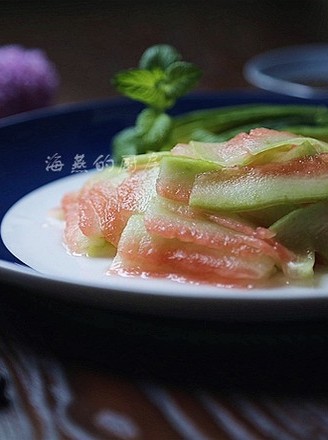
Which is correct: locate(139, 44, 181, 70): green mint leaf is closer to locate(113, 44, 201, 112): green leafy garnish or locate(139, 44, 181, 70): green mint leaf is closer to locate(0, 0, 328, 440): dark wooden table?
locate(113, 44, 201, 112): green leafy garnish

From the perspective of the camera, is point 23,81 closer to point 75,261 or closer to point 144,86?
point 144,86

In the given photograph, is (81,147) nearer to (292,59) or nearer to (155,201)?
(155,201)

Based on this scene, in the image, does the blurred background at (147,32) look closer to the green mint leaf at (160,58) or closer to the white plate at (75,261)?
the white plate at (75,261)

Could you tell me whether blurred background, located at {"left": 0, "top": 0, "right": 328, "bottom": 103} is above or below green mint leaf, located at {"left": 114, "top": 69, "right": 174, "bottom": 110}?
below

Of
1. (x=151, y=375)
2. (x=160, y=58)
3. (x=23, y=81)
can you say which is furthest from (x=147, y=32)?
(x=151, y=375)

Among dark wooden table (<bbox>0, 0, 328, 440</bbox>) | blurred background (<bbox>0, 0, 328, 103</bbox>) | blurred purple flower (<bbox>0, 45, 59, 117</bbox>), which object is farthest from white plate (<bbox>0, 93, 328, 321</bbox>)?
blurred background (<bbox>0, 0, 328, 103</bbox>)

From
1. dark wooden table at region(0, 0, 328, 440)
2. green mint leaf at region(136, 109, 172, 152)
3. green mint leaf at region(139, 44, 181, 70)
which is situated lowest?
dark wooden table at region(0, 0, 328, 440)
